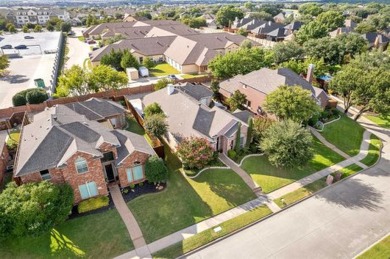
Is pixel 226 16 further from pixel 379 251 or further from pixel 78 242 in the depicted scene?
pixel 78 242

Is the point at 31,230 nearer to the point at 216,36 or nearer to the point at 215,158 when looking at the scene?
the point at 215,158

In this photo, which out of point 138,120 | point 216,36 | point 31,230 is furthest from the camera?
point 216,36

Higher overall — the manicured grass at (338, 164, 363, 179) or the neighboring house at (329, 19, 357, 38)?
the neighboring house at (329, 19, 357, 38)

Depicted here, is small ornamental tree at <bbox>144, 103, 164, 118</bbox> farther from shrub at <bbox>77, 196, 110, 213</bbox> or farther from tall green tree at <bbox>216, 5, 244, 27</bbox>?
tall green tree at <bbox>216, 5, 244, 27</bbox>

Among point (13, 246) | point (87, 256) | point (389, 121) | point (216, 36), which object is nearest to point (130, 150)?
point (87, 256)

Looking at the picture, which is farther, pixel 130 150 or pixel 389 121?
pixel 389 121

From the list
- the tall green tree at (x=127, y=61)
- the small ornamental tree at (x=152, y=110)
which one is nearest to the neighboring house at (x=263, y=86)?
the small ornamental tree at (x=152, y=110)

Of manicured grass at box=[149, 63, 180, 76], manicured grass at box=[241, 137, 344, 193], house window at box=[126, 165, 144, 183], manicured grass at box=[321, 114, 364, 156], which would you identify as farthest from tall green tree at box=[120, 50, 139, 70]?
manicured grass at box=[321, 114, 364, 156]
